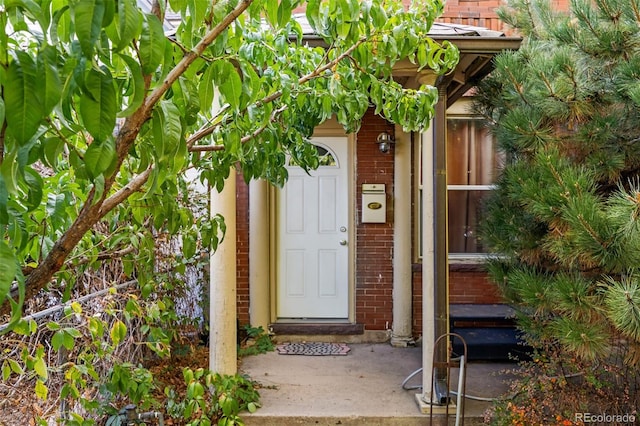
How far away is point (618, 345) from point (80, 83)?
3049mm

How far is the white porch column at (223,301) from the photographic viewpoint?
3406 mm

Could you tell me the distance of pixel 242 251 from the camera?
5266 millimetres

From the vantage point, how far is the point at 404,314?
505cm

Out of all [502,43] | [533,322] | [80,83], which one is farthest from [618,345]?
[80,83]

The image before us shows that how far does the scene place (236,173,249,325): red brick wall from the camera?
524cm

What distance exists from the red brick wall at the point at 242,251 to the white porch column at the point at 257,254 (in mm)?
170

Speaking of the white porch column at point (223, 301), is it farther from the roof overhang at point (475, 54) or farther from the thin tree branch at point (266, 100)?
the roof overhang at point (475, 54)

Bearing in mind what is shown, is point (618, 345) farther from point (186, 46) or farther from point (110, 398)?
point (110, 398)

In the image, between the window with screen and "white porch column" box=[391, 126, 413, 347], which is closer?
"white porch column" box=[391, 126, 413, 347]

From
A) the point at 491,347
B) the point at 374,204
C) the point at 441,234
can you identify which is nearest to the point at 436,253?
the point at 441,234

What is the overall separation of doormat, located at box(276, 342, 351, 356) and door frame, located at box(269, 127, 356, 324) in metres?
0.37

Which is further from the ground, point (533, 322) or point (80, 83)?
point (80, 83)

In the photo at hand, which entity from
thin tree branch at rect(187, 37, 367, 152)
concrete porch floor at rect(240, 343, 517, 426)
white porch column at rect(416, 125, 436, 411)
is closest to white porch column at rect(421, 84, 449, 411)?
white porch column at rect(416, 125, 436, 411)

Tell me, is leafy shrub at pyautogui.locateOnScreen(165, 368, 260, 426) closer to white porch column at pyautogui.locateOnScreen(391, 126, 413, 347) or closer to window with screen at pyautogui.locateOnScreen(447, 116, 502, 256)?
white porch column at pyautogui.locateOnScreen(391, 126, 413, 347)
